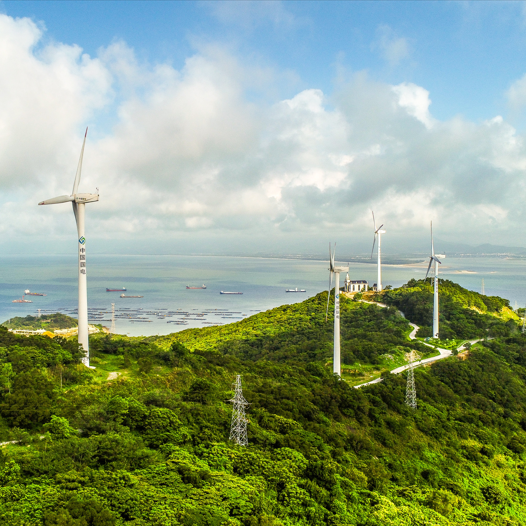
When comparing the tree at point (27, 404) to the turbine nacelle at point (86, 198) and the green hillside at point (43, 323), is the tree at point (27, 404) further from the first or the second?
the green hillside at point (43, 323)

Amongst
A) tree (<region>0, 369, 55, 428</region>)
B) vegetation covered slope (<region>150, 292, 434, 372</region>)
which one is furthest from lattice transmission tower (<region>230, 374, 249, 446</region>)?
vegetation covered slope (<region>150, 292, 434, 372</region>)

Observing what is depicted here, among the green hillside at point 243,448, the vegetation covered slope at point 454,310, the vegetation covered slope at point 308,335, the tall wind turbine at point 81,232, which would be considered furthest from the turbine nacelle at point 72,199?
the vegetation covered slope at point 454,310

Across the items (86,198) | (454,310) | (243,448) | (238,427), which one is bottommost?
(454,310)

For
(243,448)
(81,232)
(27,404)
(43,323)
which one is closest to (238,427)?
(243,448)

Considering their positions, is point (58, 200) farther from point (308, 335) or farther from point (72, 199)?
point (308, 335)

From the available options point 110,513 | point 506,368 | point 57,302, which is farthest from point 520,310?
point 57,302

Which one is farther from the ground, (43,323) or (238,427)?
(238,427)
